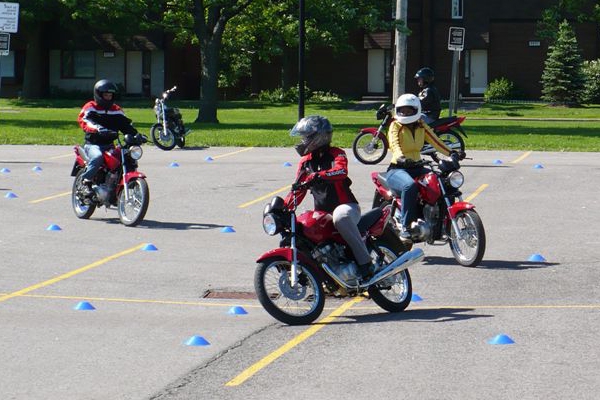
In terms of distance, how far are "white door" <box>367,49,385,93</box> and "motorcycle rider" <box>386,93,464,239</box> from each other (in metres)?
51.3

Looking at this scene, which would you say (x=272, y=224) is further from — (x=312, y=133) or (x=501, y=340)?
(x=501, y=340)

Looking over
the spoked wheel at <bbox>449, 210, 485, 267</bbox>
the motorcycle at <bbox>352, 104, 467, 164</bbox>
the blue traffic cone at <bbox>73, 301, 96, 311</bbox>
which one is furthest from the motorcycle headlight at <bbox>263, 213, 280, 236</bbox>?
the motorcycle at <bbox>352, 104, 467, 164</bbox>

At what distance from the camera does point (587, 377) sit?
814 centimetres

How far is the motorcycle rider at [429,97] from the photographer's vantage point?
2133cm

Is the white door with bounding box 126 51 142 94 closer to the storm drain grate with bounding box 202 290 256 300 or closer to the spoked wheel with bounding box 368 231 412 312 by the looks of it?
the storm drain grate with bounding box 202 290 256 300

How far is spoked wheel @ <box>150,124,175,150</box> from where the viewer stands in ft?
95.2

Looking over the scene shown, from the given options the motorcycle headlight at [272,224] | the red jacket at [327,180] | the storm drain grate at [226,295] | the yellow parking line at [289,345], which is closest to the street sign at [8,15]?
the storm drain grate at [226,295]

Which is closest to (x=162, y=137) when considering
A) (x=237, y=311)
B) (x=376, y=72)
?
(x=237, y=311)

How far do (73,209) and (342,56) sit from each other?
1872 inches

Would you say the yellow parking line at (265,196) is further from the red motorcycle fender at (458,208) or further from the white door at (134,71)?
the white door at (134,71)

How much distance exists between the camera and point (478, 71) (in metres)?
63.5

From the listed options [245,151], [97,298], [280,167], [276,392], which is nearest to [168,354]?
[276,392]

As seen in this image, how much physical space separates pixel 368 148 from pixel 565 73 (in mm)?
33584

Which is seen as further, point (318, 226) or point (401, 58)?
point (401, 58)
